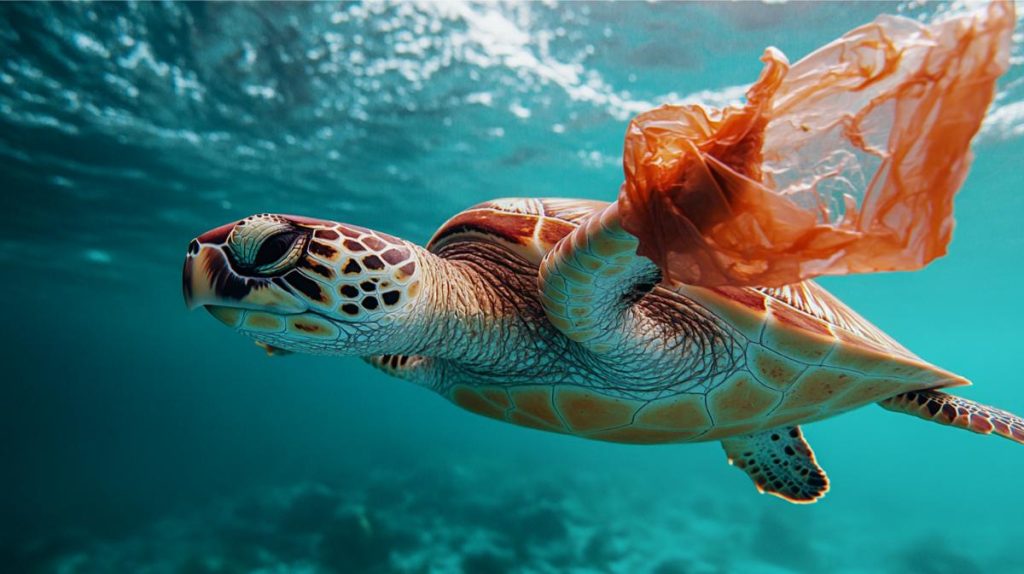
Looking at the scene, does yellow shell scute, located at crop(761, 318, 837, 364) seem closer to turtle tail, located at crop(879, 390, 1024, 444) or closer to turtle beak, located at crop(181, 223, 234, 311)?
turtle tail, located at crop(879, 390, 1024, 444)

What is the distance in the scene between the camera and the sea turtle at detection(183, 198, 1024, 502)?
168cm

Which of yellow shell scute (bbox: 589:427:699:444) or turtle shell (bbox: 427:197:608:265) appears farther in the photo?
yellow shell scute (bbox: 589:427:699:444)

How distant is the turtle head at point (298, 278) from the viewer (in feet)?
5.47

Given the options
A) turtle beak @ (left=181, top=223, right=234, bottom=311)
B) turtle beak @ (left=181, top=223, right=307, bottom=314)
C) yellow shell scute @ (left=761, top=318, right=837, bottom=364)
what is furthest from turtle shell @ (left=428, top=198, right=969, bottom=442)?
turtle beak @ (left=181, top=223, right=234, bottom=311)

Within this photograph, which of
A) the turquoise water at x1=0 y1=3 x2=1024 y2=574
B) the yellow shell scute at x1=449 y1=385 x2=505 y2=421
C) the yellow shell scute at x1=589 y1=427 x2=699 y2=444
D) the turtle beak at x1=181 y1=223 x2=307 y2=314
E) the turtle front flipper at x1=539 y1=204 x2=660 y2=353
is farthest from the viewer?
the turquoise water at x1=0 y1=3 x2=1024 y2=574

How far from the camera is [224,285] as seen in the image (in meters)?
1.66

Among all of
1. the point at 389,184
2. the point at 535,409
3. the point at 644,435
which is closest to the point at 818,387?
the point at 644,435

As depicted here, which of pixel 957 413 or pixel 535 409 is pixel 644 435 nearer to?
pixel 535 409

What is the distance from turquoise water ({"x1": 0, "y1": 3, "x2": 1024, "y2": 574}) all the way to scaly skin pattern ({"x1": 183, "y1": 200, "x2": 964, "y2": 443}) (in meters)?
5.97

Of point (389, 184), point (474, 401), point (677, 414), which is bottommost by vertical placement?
point (474, 401)

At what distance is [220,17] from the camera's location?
23.0ft

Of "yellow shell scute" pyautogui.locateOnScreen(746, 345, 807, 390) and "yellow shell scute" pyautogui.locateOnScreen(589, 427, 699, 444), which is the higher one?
"yellow shell scute" pyautogui.locateOnScreen(746, 345, 807, 390)

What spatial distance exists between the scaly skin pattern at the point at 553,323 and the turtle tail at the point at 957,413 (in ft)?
1.24

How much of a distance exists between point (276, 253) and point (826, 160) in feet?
5.28
